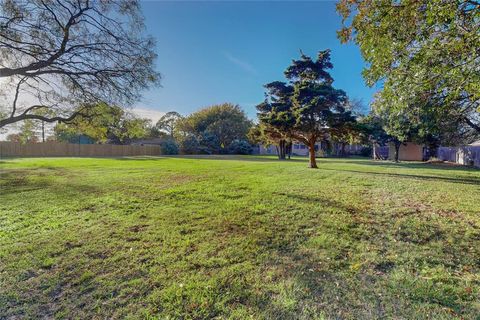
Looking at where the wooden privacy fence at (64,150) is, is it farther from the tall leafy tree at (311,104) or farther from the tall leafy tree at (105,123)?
the tall leafy tree at (311,104)

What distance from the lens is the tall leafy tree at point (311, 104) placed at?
11.9 m

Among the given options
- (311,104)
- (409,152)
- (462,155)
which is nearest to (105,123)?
(311,104)

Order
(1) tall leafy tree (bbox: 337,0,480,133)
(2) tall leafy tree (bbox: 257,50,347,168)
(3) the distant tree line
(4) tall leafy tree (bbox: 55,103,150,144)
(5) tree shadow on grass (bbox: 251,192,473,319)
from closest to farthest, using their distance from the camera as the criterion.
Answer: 1. (5) tree shadow on grass (bbox: 251,192,473,319)
2. (1) tall leafy tree (bbox: 337,0,480,133)
3. (4) tall leafy tree (bbox: 55,103,150,144)
4. (2) tall leafy tree (bbox: 257,50,347,168)
5. (3) the distant tree line

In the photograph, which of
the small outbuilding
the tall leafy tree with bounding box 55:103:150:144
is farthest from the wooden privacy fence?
the small outbuilding

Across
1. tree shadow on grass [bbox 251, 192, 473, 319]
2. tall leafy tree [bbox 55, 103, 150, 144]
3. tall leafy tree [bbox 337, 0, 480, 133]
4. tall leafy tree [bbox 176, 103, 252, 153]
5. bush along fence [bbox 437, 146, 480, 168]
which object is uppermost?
tall leafy tree [bbox 176, 103, 252, 153]

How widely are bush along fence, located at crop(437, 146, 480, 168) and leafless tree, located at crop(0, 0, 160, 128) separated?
22.8m

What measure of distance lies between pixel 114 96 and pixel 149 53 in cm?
194

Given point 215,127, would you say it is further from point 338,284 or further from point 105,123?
point 338,284

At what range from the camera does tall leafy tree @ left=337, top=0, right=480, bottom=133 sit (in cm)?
327

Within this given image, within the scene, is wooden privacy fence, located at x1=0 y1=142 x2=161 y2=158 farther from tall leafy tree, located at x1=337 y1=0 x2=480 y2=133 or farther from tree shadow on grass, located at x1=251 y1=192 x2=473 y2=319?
tall leafy tree, located at x1=337 y1=0 x2=480 y2=133

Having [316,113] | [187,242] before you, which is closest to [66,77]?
[187,242]

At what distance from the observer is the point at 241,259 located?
2832 millimetres

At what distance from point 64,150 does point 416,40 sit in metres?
38.1

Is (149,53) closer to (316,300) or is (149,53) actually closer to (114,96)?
(114,96)
